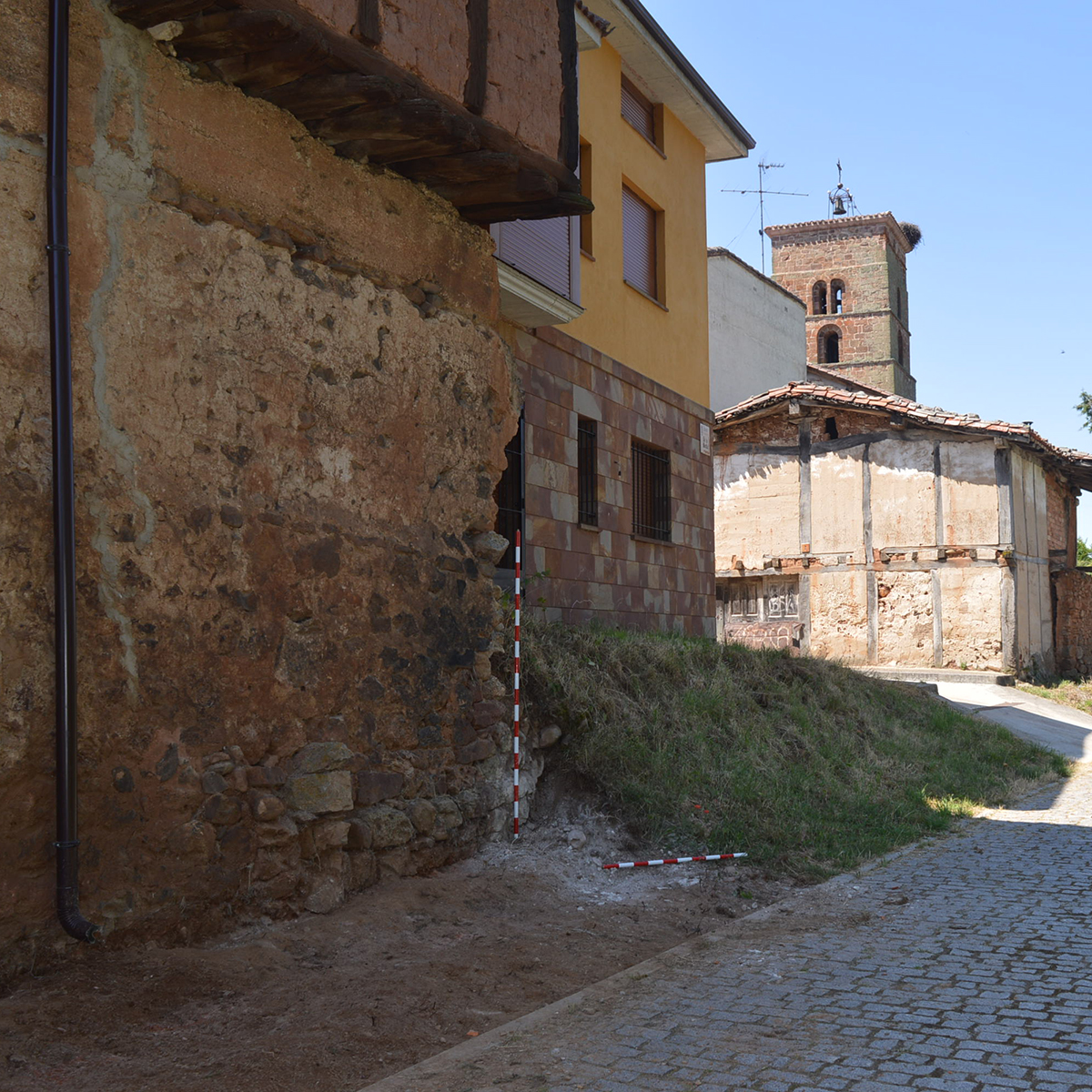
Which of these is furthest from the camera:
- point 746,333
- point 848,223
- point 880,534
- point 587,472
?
point 848,223

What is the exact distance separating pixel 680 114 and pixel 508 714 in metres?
10.7

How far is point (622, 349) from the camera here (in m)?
13.4

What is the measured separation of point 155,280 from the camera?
5.05 meters

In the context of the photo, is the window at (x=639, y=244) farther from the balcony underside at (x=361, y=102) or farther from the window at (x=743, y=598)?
the window at (x=743, y=598)

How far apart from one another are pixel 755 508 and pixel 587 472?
37.8 feet

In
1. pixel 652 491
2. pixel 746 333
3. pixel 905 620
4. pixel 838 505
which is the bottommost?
pixel 905 620

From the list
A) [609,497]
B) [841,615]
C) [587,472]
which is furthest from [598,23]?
[841,615]

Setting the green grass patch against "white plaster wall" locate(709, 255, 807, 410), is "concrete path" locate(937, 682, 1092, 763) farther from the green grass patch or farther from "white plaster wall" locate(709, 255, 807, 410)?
"white plaster wall" locate(709, 255, 807, 410)

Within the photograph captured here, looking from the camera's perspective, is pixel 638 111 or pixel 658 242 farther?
pixel 658 242

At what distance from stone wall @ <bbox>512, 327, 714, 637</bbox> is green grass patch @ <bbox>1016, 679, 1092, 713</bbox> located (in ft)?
27.9

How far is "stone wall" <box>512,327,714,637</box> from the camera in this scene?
38.1 feet

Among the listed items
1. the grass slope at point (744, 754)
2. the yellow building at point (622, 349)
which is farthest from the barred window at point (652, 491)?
the grass slope at point (744, 754)

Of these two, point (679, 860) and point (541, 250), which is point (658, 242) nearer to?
point (541, 250)

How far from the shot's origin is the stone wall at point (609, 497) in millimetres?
11617
